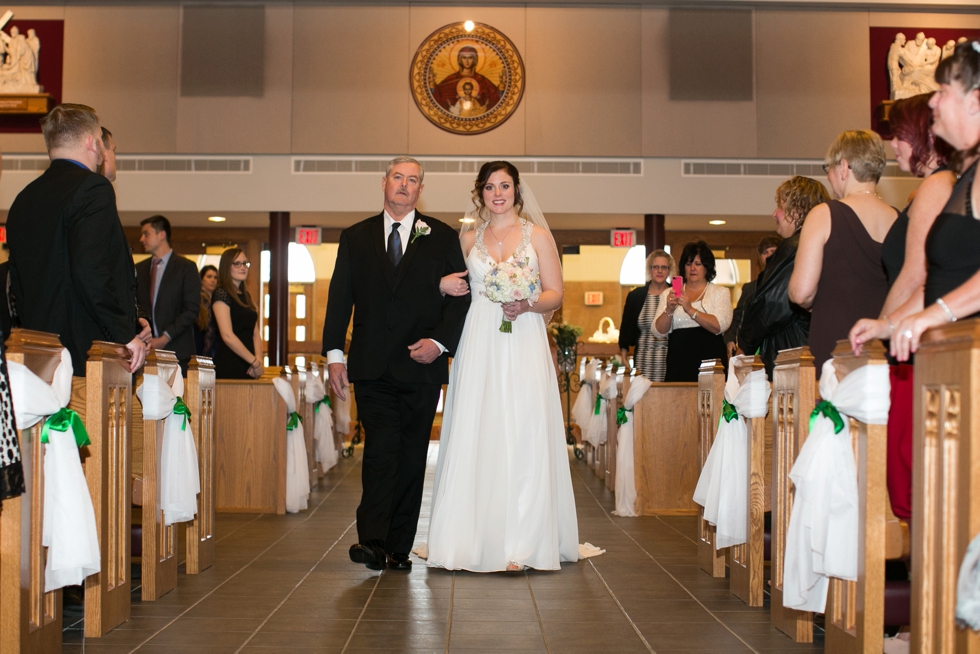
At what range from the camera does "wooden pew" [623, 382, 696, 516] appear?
643cm

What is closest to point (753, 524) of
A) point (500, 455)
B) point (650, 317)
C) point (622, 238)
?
point (500, 455)

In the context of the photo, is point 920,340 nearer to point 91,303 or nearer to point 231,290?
point 91,303

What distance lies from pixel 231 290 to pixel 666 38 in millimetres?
7571

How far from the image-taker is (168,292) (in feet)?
19.1

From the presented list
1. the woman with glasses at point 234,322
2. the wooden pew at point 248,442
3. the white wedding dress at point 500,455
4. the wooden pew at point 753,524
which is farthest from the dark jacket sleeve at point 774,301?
the woman with glasses at point 234,322

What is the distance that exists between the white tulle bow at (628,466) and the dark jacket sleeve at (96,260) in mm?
3569

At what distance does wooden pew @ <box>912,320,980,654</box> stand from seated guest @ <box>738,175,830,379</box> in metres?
1.59

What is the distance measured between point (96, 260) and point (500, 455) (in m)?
1.94

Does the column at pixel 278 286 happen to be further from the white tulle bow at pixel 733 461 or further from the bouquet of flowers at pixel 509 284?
the white tulle bow at pixel 733 461

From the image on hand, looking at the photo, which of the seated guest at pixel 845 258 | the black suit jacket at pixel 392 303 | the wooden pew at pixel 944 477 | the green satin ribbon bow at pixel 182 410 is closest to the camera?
the wooden pew at pixel 944 477

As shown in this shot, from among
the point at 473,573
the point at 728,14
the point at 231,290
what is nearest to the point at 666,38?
the point at 728,14

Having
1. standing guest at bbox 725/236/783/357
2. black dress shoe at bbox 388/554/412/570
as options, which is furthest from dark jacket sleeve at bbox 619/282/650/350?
black dress shoe at bbox 388/554/412/570

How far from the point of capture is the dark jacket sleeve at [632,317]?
8172mm

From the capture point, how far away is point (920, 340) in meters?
2.34
